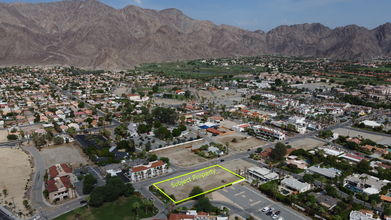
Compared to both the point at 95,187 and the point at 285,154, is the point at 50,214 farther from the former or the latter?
the point at 285,154

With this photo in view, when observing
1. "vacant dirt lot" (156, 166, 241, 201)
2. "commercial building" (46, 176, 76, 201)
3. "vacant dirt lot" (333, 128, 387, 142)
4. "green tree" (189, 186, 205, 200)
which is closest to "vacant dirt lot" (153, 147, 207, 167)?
"vacant dirt lot" (156, 166, 241, 201)

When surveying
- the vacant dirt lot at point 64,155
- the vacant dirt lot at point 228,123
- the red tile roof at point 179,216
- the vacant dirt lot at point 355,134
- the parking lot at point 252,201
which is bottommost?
the parking lot at point 252,201

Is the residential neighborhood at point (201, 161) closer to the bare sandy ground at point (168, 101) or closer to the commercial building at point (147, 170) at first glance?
the commercial building at point (147, 170)

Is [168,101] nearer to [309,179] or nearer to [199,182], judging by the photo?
[199,182]

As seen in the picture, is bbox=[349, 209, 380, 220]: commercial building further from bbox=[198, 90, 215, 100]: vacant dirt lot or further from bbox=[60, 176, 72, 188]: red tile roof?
bbox=[198, 90, 215, 100]: vacant dirt lot

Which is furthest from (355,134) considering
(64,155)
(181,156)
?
(64,155)

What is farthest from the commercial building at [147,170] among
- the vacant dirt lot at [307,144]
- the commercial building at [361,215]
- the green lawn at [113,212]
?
the vacant dirt lot at [307,144]
